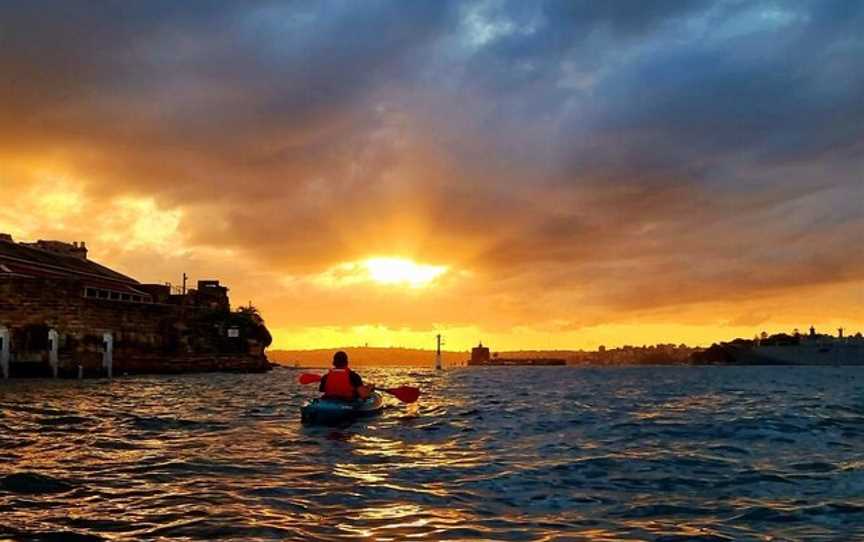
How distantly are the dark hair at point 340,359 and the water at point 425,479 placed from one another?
2519 mm

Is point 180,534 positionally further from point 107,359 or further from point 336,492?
point 107,359

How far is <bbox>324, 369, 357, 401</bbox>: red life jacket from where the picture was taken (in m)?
25.3

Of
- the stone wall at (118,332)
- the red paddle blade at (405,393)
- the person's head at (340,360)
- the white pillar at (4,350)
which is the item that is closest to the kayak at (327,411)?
the person's head at (340,360)

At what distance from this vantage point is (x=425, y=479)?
13.9 meters

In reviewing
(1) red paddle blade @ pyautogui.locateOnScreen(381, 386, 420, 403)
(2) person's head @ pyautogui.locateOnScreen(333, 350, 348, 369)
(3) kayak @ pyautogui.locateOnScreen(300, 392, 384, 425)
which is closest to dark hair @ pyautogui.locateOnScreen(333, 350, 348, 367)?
(2) person's head @ pyautogui.locateOnScreen(333, 350, 348, 369)

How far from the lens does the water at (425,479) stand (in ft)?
32.2

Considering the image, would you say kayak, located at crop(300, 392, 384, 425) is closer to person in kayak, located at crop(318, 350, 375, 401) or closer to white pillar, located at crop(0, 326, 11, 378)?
person in kayak, located at crop(318, 350, 375, 401)

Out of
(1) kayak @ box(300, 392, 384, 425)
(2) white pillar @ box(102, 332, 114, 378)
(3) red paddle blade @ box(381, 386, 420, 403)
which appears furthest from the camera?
(2) white pillar @ box(102, 332, 114, 378)

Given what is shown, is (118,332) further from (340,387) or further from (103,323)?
(340,387)

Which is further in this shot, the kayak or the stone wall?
the stone wall

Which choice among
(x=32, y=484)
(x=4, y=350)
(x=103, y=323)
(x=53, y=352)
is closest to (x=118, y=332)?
(x=103, y=323)

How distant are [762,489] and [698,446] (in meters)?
6.24

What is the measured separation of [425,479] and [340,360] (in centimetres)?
1188

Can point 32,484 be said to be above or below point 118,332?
below
